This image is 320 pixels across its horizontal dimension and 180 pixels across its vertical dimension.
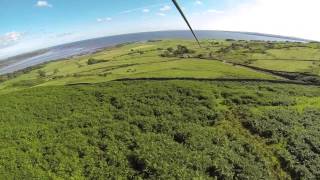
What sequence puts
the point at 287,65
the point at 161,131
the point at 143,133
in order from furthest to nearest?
the point at 287,65 → the point at 161,131 → the point at 143,133

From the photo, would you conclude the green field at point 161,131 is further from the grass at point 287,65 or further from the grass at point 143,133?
the grass at point 287,65

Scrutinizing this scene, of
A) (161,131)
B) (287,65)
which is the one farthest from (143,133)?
(287,65)

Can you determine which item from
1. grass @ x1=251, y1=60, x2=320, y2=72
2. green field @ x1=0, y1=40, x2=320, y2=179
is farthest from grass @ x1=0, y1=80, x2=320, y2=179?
grass @ x1=251, y1=60, x2=320, y2=72

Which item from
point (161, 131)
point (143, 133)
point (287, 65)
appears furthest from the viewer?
point (287, 65)

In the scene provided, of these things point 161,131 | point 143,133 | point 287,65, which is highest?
point 287,65

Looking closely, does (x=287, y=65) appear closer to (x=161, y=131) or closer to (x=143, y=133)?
(x=161, y=131)

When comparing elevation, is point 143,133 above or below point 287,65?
below

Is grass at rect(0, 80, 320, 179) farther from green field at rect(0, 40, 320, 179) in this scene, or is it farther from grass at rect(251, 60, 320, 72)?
grass at rect(251, 60, 320, 72)

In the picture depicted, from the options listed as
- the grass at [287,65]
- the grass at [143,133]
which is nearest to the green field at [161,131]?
the grass at [143,133]
